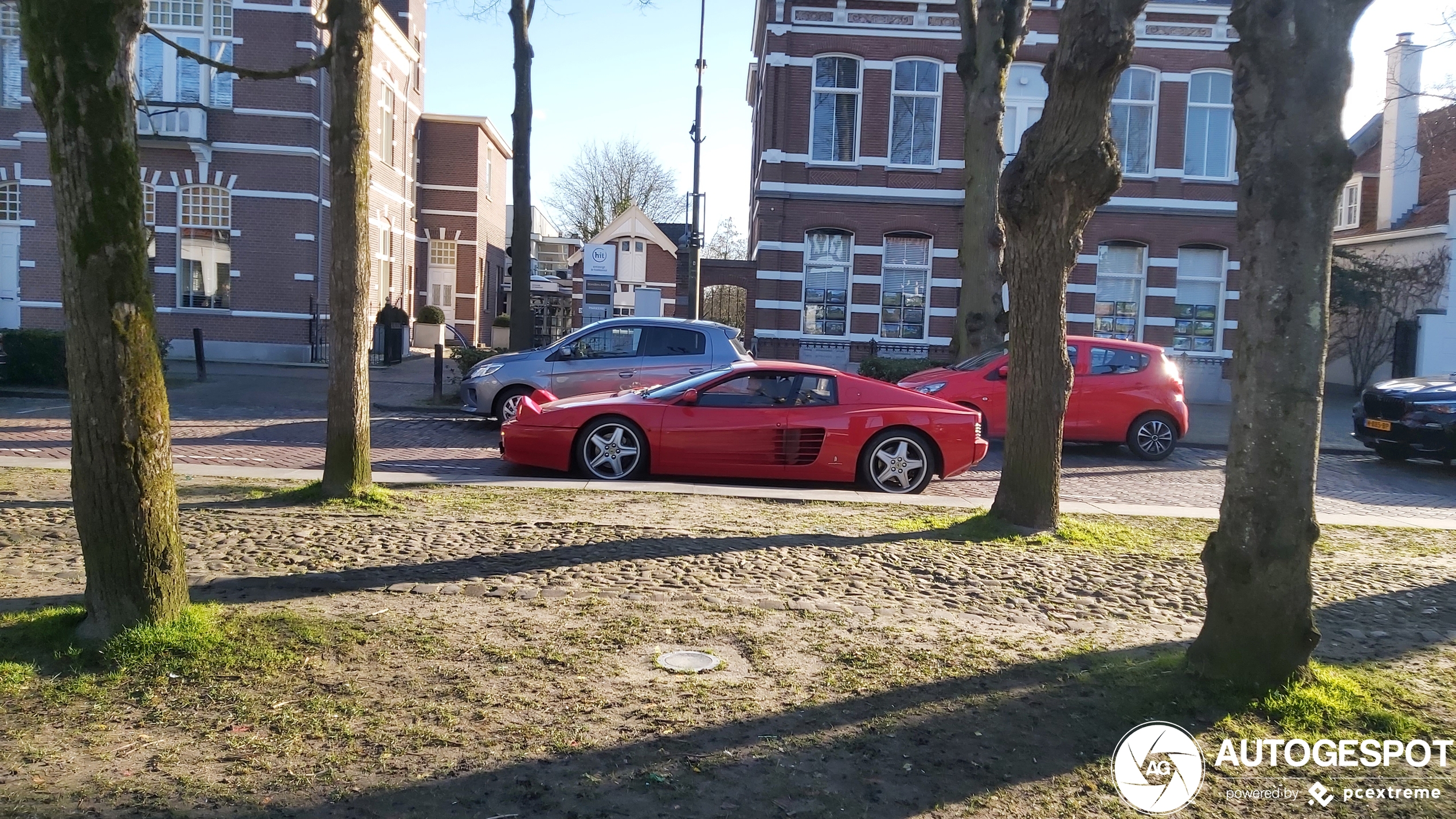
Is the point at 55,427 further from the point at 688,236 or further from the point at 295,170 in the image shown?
the point at 688,236

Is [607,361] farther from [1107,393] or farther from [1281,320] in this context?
[1281,320]

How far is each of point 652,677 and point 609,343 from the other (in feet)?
34.3

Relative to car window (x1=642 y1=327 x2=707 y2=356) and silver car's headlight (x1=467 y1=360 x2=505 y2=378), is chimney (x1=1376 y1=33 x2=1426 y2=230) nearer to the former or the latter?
car window (x1=642 y1=327 x2=707 y2=356)

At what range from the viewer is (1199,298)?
93.9 feet

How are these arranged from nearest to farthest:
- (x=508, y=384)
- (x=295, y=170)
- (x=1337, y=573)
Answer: (x=1337, y=573) → (x=508, y=384) → (x=295, y=170)

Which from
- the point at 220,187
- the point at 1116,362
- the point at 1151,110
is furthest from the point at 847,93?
the point at 220,187

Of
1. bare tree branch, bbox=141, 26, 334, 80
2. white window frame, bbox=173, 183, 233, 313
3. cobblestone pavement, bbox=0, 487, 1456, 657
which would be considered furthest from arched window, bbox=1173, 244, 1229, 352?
bare tree branch, bbox=141, 26, 334, 80

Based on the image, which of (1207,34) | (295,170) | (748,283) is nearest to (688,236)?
(748,283)

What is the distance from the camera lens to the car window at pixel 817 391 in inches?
432

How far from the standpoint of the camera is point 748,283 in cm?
2884

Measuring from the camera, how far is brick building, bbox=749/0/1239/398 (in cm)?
2719

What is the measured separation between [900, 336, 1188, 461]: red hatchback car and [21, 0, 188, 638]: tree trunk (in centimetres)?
1132

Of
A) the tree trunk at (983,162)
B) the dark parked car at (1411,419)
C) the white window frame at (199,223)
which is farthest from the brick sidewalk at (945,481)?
the white window frame at (199,223)

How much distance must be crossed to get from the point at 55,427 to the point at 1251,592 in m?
13.8
